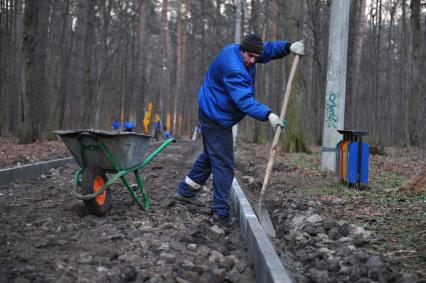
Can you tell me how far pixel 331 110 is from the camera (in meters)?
8.16

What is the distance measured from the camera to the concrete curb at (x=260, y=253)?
9.58 ft

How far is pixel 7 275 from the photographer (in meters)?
3.15

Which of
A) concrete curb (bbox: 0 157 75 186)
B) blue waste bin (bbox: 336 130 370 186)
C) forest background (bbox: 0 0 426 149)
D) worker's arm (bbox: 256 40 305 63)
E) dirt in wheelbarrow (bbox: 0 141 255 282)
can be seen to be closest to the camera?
dirt in wheelbarrow (bbox: 0 141 255 282)

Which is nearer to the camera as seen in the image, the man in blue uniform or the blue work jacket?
the blue work jacket

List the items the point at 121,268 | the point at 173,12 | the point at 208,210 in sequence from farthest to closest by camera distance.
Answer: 1. the point at 173,12
2. the point at 208,210
3. the point at 121,268

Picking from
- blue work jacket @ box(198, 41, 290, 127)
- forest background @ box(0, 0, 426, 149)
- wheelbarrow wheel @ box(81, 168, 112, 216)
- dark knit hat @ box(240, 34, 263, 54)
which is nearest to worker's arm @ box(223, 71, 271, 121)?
blue work jacket @ box(198, 41, 290, 127)

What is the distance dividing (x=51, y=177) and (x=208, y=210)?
371 cm

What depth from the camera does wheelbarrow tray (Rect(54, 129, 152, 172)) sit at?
480 cm

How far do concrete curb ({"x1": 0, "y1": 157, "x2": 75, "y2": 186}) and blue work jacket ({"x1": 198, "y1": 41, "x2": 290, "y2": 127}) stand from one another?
11.6 ft

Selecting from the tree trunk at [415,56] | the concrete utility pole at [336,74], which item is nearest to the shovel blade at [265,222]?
the concrete utility pole at [336,74]

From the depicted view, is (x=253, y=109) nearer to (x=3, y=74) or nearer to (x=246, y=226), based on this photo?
(x=246, y=226)

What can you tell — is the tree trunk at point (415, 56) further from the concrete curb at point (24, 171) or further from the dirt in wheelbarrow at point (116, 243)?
the dirt in wheelbarrow at point (116, 243)

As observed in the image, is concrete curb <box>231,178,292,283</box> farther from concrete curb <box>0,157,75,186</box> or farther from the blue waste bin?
concrete curb <box>0,157,75,186</box>

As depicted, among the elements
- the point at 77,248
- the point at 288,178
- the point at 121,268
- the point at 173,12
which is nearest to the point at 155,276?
the point at 121,268
